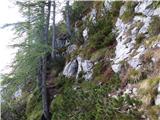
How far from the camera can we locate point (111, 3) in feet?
64.4

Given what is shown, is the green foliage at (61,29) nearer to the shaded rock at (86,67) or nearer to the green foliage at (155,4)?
the shaded rock at (86,67)

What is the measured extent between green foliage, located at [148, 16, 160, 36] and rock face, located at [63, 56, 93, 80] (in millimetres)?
3913

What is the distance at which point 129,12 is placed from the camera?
17016 mm

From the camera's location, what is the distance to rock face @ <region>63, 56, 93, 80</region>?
17109mm

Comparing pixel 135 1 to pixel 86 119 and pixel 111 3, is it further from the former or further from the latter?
pixel 86 119

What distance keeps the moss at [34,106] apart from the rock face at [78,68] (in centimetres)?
211

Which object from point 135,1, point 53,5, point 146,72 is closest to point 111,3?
point 135,1

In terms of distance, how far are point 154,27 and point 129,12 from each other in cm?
283

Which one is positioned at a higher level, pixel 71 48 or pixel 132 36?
pixel 132 36

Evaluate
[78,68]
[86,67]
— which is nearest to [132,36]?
[86,67]

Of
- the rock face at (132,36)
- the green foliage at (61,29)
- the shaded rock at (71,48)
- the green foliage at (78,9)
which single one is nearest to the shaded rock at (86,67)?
the rock face at (132,36)

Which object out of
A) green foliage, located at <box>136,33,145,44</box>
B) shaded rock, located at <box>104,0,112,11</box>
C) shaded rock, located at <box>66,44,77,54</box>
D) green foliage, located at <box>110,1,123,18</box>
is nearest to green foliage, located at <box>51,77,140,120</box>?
green foliage, located at <box>136,33,145,44</box>

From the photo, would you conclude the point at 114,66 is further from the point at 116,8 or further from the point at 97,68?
the point at 116,8

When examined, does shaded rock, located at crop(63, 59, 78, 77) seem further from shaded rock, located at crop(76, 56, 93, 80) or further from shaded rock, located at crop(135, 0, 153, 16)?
shaded rock, located at crop(135, 0, 153, 16)
